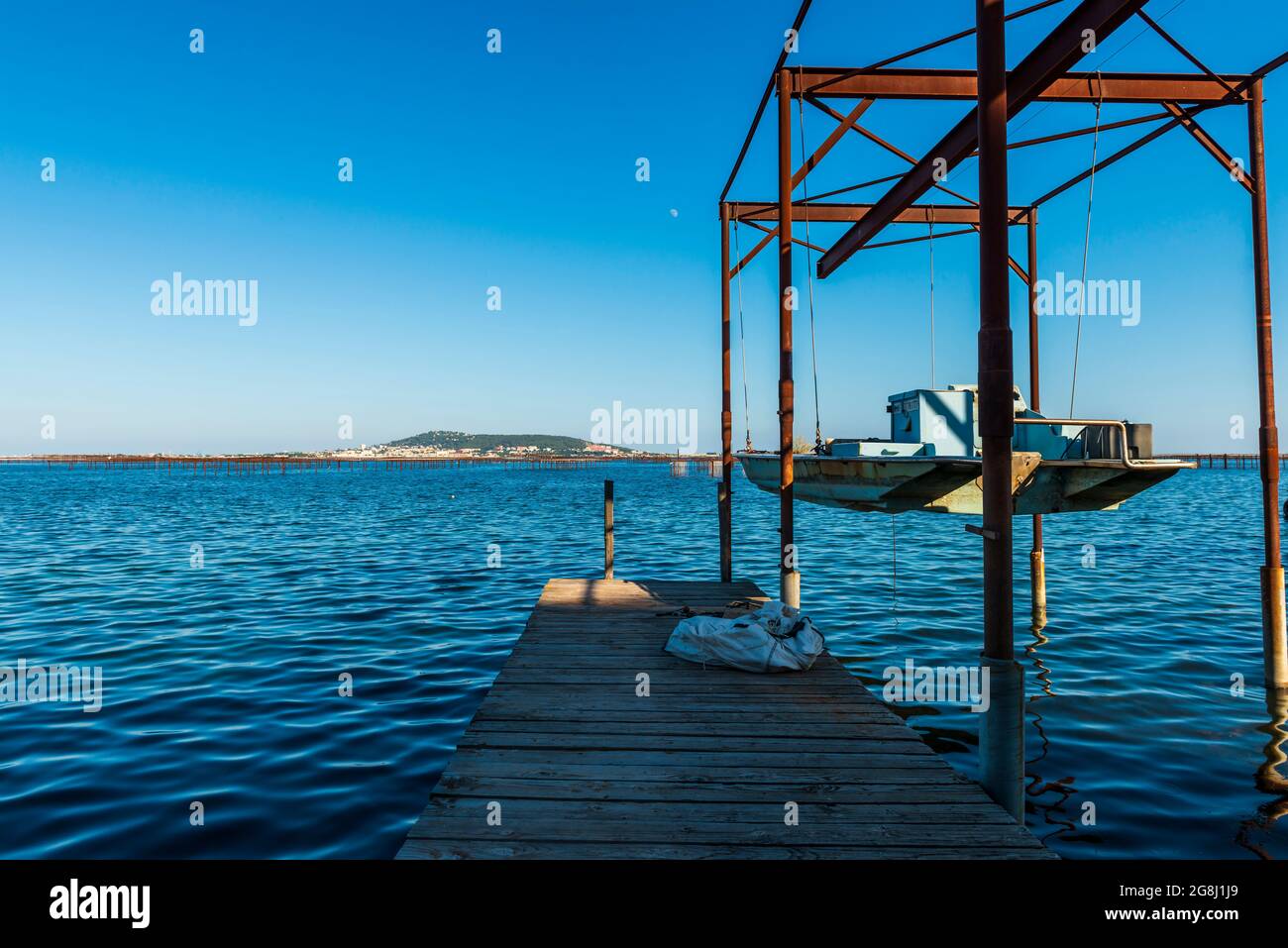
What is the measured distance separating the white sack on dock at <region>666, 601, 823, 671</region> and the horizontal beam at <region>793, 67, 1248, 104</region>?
7.08 metres

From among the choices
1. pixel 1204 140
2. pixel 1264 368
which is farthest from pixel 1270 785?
pixel 1204 140

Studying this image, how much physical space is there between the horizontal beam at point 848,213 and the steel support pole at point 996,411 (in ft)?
27.4

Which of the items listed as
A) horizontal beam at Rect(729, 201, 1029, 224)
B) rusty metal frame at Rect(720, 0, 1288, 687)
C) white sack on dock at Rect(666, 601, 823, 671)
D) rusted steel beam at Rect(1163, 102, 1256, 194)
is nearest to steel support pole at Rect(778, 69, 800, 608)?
rusty metal frame at Rect(720, 0, 1288, 687)

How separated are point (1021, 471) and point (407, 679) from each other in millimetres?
9035

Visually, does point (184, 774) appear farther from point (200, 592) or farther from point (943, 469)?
point (200, 592)

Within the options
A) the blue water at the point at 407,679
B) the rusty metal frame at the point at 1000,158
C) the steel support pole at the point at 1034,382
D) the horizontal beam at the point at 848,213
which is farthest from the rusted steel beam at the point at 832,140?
the blue water at the point at 407,679

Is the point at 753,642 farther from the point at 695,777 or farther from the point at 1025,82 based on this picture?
the point at 1025,82

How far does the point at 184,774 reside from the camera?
23.5ft

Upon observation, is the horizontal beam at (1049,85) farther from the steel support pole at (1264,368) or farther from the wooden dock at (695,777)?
the wooden dock at (695,777)

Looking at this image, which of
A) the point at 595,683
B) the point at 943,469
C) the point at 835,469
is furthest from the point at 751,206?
the point at 595,683

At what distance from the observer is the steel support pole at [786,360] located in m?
10.2

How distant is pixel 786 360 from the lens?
10.5m

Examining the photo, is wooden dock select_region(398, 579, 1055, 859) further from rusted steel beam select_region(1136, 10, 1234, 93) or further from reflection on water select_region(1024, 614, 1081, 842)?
rusted steel beam select_region(1136, 10, 1234, 93)

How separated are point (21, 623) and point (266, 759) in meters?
10.7
